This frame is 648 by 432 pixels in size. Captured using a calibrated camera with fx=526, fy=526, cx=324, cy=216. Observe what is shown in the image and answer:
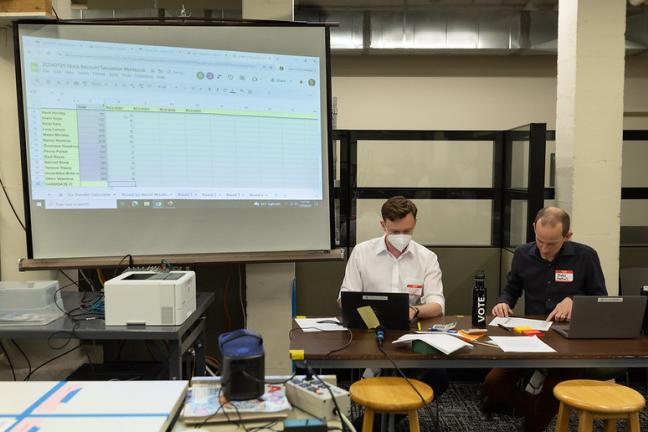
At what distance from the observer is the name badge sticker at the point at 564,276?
2834mm

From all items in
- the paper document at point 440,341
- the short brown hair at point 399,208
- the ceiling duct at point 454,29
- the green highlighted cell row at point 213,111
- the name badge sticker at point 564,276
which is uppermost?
the ceiling duct at point 454,29

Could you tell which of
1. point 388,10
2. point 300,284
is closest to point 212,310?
point 300,284

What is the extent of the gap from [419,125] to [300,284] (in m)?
2.94

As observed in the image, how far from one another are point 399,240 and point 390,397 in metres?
0.92

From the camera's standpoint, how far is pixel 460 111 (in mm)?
6039

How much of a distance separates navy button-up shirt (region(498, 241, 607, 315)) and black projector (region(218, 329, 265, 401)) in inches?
79.1

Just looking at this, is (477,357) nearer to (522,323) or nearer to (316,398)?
(522,323)

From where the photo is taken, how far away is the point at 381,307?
232 centimetres

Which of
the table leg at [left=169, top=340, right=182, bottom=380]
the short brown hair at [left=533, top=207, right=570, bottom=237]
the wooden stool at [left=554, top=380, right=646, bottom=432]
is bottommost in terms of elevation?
the wooden stool at [left=554, top=380, right=646, bottom=432]

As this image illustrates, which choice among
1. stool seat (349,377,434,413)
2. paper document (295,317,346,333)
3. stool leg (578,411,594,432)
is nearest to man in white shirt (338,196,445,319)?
paper document (295,317,346,333)

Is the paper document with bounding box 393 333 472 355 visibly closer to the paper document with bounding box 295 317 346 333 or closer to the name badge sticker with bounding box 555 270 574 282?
the paper document with bounding box 295 317 346 333

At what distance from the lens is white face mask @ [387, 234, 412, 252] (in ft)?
9.03

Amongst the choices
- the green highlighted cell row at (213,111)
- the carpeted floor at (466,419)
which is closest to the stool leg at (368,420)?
the carpeted floor at (466,419)

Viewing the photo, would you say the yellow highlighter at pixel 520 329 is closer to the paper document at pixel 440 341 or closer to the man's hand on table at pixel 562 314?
the man's hand on table at pixel 562 314
